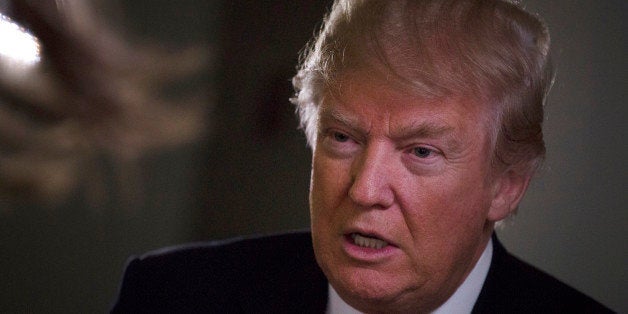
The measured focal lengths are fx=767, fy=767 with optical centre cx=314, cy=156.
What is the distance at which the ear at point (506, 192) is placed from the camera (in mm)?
1312

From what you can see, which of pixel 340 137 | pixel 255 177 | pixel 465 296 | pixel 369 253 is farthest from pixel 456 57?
pixel 255 177

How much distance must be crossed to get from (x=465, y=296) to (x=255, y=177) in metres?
0.53

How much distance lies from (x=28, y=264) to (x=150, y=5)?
528 mm

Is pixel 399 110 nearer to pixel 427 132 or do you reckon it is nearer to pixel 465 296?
pixel 427 132

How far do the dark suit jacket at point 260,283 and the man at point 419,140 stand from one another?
0.08 m

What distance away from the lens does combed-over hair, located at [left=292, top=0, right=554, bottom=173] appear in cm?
119

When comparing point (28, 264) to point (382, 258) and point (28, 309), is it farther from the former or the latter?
point (382, 258)

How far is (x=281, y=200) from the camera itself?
1.71 metres

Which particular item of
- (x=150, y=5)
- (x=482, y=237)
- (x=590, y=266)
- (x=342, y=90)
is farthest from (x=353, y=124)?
(x=590, y=266)

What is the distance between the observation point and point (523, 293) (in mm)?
1451

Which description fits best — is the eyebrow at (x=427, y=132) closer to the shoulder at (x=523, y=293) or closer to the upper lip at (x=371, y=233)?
the upper lip at (x=371, y=233)

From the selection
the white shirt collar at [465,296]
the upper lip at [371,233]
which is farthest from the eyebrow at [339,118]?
the white shirt collar at [465,296]

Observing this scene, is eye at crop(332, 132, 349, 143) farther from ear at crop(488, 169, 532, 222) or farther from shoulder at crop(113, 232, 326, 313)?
shoulder at crop(113, 232, 326, 313)

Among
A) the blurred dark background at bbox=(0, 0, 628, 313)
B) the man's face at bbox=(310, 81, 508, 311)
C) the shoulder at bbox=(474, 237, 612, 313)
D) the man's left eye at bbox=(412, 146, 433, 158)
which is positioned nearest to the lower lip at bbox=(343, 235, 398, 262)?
the man's face at bbox=(310, 81, 508, 311)
